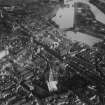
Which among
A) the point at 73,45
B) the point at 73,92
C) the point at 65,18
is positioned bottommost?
the point at 73,92

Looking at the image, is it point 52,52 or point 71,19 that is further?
point 71,19

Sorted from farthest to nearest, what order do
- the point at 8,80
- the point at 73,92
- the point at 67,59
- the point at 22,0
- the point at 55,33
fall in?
the point at 22,0
the point at 55,33
the point at 67,59
the point at 8,80
the point at 73,92

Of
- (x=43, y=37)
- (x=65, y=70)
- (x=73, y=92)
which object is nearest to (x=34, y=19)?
(x=43, y=37)

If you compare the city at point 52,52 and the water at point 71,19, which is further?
the water at point 71,19

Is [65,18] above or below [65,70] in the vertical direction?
above

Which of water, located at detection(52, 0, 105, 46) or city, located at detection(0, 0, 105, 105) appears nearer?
city, located at detection(0, 0, 105, 105)

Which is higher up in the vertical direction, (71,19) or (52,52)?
(71,19)

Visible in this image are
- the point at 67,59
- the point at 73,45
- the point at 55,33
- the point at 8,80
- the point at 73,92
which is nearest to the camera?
the point at 73,92

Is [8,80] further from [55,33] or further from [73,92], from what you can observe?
[55,33]
